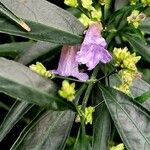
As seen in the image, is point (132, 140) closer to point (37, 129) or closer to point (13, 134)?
point (37, 129)

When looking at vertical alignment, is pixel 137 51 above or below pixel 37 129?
above

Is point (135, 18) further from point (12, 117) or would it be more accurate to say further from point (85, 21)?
point (12, 117)

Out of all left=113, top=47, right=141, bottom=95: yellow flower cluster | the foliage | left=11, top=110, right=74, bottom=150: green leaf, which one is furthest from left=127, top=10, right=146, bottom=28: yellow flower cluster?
left=11, top=110, right=74, bottom=150: green leaf

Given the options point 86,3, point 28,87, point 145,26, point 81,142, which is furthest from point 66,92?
point 145,26

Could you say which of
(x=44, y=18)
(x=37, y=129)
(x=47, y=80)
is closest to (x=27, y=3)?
(x=44, y=18)

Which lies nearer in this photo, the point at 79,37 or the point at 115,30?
the point at 79,37

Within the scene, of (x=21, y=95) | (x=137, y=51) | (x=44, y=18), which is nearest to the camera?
(x=21, y=95)

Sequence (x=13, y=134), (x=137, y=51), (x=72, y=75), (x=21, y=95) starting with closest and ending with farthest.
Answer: (x=21, y=95)
(x=72, y=75)
(x=137, y=51)
(x=13, y=134)
